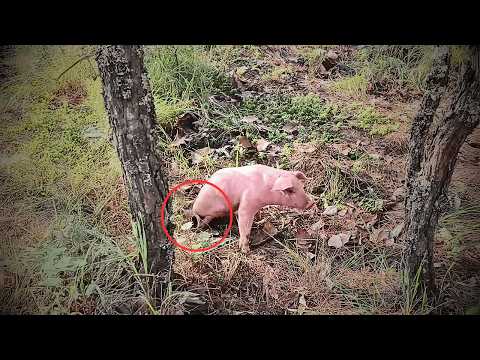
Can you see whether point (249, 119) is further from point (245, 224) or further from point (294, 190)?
point (245, 224)

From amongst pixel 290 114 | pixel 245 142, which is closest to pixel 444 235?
pixel 290 114

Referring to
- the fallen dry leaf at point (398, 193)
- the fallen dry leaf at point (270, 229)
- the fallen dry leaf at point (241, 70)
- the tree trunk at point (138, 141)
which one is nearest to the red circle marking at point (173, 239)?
the tree trunk at point (138, 141)

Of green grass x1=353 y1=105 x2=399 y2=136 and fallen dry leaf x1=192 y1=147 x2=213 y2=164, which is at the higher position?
green grass x1=353 y1=105 x2=399 y2=136

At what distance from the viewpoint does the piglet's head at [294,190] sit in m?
2.21

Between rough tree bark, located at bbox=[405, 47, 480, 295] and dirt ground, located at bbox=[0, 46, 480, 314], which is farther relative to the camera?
dirt ground, located at bbox=[0, 46, 480, 314]

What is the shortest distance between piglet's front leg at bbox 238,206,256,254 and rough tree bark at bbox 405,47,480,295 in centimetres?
79

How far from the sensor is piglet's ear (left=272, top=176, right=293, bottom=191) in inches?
86.3

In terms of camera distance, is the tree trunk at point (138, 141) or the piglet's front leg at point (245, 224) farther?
the piglet's front leg at point (245, 224)

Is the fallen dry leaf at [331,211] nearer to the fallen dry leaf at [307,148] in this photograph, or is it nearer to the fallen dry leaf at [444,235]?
the fallen dry leaf at [307,148]

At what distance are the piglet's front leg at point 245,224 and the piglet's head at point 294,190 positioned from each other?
0.57 feet

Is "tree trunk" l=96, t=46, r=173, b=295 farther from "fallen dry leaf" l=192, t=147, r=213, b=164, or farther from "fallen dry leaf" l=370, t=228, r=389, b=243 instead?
"fallen dry leaf" l=370, t=228, r=389, b=243

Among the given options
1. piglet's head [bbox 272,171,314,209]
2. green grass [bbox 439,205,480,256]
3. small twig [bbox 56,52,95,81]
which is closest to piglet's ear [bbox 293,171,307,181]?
piglet's head [bbox 272,171,314,209]

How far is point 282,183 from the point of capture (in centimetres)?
220

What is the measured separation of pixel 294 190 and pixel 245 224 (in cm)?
30
